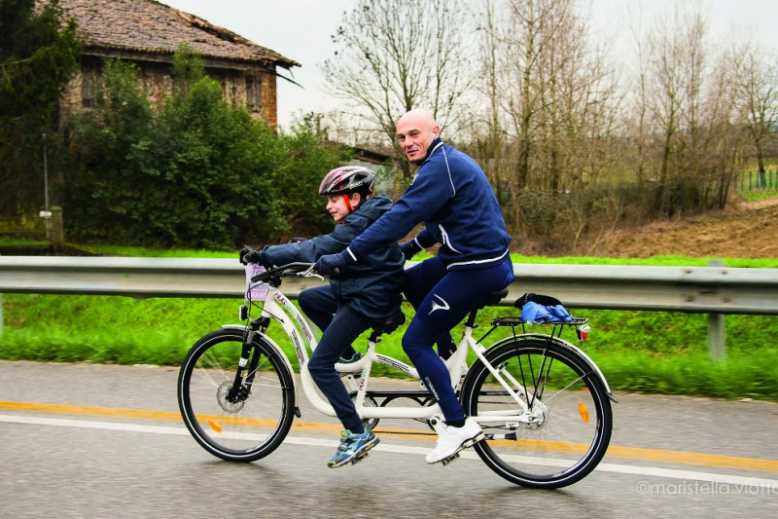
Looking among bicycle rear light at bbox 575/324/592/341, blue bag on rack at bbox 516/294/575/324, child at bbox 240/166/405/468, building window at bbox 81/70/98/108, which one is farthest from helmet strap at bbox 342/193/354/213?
building window at bbox 81/70/98/108

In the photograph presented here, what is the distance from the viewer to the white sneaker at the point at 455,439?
15.0ft

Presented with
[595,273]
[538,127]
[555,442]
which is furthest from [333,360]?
[538,127]

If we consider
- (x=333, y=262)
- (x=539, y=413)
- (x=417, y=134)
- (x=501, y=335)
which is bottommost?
(x=501, y=335)

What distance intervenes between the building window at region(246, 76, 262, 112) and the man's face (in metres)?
40.8

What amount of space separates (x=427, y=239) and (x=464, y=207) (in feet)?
2.18

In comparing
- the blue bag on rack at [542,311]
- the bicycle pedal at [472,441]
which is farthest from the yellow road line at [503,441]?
the blue bag on rack at [542,311]

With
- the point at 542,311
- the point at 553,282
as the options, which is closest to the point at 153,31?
the point at 553,282

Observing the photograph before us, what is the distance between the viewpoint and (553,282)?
25.4ft

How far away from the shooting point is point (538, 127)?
35.7 metres

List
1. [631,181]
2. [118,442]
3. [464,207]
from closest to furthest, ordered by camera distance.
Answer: [464,207]
[118,442]
[631,181]

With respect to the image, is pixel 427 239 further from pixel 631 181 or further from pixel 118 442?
pixel 631 181

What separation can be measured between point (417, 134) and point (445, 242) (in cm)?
55

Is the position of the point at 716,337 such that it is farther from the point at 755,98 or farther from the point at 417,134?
the point at 755,98

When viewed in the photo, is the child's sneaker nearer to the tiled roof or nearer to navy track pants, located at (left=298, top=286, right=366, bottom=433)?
navy track pants, located at (left=298, top=286, right=366, bottom=433)
